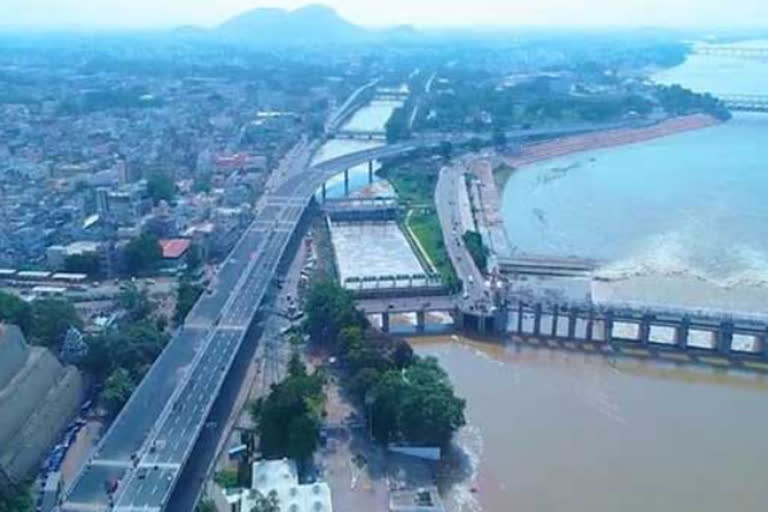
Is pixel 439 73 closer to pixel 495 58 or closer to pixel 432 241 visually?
pixel 495 58

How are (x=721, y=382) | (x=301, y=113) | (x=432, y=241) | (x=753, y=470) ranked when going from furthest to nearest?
(x=301, y=113)
(x=432, y=241)
(x=721, y=382)
(x=753, y=470)

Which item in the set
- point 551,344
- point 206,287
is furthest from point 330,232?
point 551,344

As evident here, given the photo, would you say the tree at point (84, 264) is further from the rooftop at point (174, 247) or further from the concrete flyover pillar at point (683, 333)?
the concrete flyover pillar at point (683, 333)

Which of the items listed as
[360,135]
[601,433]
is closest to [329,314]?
[601,433]

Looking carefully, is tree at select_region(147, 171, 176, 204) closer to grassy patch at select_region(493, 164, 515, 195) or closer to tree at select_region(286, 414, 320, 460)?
grassy patch at select_region(493, 164, 515, 195)

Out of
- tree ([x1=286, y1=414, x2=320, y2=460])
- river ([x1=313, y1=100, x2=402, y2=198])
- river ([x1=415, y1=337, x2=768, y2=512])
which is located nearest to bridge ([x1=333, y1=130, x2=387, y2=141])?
river ([x1=313, y1=100, x2=402, y2=198])

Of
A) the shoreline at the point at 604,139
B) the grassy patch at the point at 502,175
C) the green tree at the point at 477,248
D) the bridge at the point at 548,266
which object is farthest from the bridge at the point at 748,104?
the green tree at the point at 477,248
